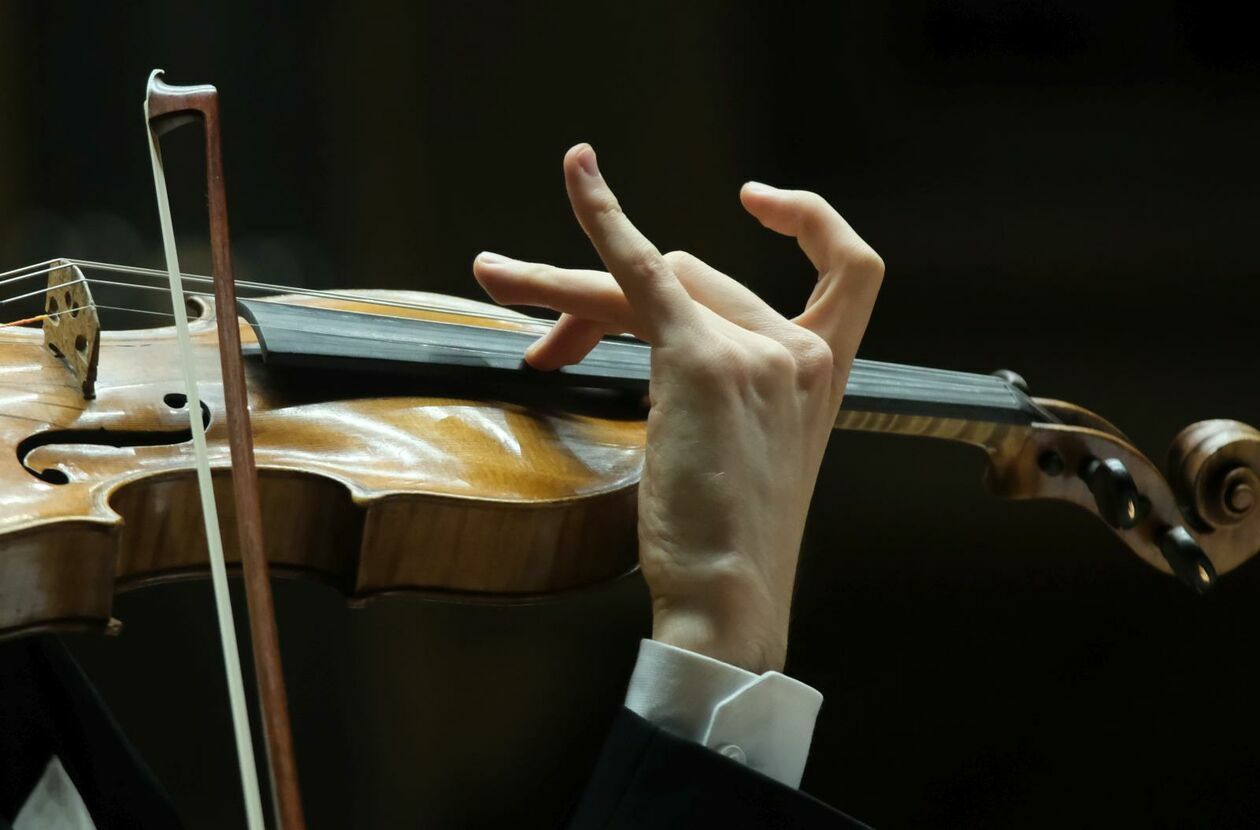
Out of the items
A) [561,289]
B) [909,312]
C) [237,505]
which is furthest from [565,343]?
[909,312]

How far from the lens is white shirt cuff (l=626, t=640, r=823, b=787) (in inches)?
25.0

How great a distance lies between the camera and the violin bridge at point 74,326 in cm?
68

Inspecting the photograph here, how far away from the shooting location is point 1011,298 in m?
1.40

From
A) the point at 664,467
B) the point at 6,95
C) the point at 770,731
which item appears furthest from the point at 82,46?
the point at 770,731

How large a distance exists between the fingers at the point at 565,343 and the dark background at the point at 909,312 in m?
0.55

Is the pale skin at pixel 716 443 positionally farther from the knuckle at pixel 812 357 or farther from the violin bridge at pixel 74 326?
the violin bridge at pixel 74 326

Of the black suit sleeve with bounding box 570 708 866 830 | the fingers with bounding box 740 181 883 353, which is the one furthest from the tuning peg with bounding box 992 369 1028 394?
the black suit sleeve with bounding box 570 708 866 830

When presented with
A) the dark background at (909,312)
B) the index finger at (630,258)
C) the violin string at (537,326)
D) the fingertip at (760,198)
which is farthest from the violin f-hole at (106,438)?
the dark background at (909,312)

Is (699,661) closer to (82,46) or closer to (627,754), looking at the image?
(627,754)

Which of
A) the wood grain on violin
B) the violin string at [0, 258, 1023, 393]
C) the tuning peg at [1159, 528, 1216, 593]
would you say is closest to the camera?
the wood grain on violin

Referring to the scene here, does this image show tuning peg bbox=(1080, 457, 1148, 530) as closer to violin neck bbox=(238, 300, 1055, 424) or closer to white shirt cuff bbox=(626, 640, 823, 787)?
violin neck bbox=(238, 300, 1055, 424)

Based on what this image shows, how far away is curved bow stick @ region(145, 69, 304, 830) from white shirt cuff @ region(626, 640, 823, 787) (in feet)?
0.63

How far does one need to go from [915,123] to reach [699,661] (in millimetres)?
937

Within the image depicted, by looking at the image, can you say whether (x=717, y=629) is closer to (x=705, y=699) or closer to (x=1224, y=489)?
(x=705, y=699)
